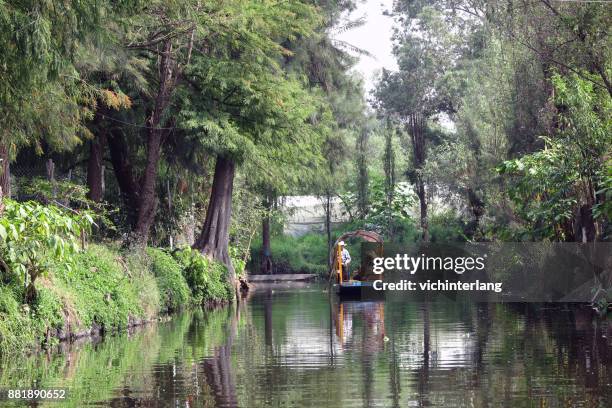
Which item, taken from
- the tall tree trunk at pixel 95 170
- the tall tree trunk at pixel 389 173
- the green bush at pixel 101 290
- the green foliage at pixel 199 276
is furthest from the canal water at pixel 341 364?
the tall tree trunk at pixel 389 173

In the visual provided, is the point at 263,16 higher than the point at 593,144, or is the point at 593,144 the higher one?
the point at 263,16

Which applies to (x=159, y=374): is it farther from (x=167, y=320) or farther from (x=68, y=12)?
(x=167, y=320)

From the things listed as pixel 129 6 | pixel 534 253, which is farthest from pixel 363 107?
pixel 129 6

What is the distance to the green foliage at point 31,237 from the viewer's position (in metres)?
17.4

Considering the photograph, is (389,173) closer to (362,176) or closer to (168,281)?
(362,176)

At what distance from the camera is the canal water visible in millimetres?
12469

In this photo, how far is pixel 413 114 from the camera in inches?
2334

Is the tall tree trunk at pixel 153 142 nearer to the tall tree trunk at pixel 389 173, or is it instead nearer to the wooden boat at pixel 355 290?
the wooden boat at pixel 355 290

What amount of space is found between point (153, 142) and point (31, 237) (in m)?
12.2

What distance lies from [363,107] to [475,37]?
428 inches

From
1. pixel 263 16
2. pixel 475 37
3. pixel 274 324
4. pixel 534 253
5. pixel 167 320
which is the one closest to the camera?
pixel 274 324

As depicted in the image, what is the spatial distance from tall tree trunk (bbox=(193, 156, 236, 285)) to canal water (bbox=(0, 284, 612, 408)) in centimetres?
982

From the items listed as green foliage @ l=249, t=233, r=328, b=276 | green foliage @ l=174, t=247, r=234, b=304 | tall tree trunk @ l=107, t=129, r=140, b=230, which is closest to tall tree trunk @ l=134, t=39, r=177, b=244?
tall tree trunk @ l=107, t=129, r=140, b=230

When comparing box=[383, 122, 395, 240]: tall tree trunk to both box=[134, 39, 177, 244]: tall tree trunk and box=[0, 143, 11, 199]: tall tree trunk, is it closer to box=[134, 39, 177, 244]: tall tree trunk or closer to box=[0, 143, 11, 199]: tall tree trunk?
box=[134, 39, 177, 244]: tall tree trunk
